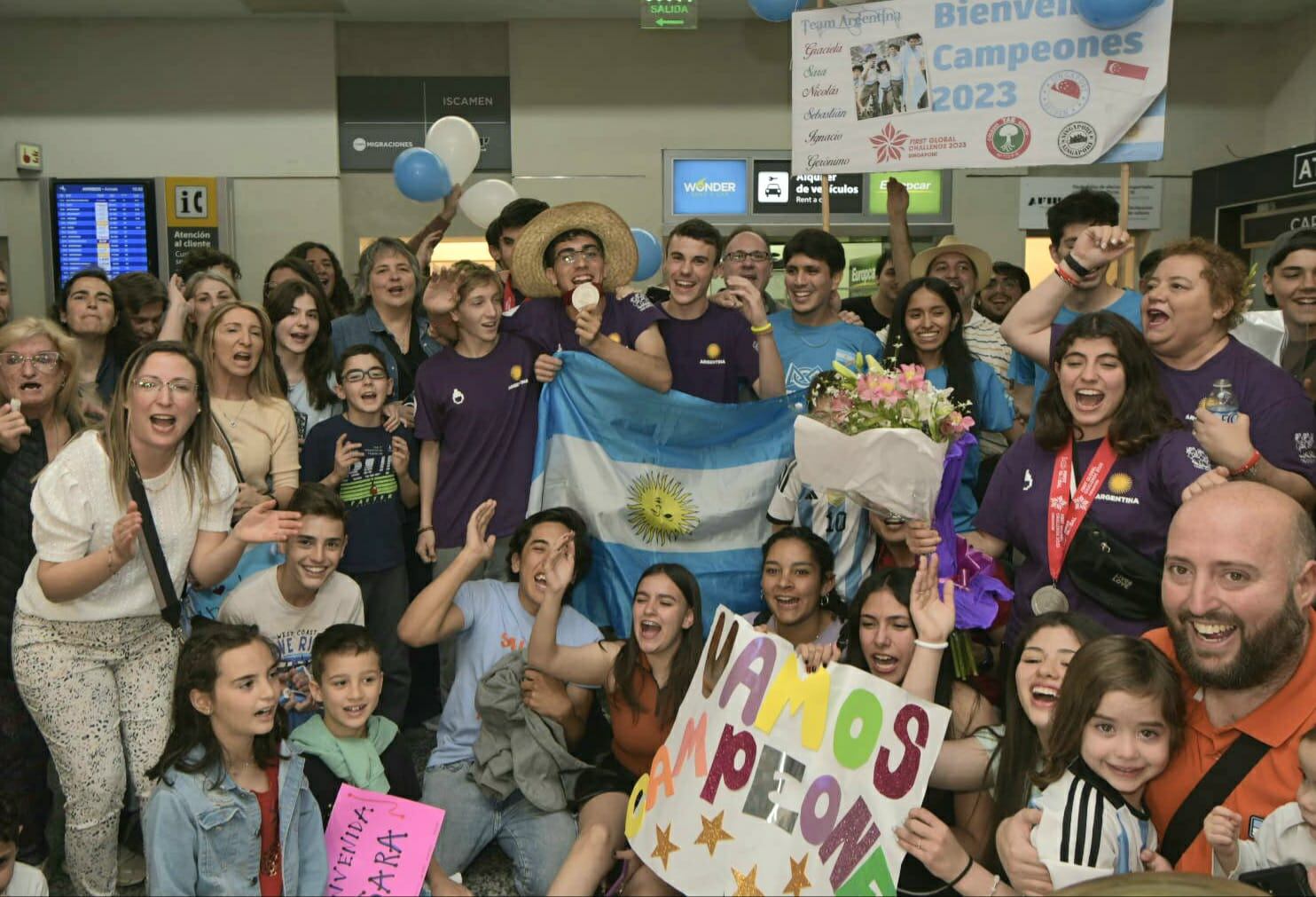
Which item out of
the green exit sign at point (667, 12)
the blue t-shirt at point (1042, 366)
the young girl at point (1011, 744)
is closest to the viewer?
the young girl at point (1011, 744)

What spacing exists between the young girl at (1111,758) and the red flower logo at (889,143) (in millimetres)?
3012

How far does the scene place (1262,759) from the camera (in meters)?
2.52

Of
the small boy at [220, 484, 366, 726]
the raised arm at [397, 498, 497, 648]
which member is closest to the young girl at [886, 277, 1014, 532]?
the raised arm at [397, 498, 497, 648]

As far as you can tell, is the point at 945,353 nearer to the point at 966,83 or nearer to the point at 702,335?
the point at 702,335

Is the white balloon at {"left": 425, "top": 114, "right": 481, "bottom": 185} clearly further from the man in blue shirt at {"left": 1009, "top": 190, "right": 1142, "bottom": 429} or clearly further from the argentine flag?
the man in blue shirt at {"left": 1009, "top": 190, "right": 1142, "bottom": 429}

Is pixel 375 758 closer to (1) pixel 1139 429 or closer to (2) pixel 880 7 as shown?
(1) pixel 1139 429

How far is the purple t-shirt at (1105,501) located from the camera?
328 centimetres

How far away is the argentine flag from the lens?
447 centimetres

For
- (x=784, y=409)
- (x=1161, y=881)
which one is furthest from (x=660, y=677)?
(x=1161, y=881)

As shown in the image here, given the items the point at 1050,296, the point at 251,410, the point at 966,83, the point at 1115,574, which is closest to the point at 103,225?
the point at 251,410

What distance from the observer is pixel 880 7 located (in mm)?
5195

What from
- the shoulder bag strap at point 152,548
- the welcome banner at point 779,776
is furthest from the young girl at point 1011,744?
the shoulder bag strap at point 152,548

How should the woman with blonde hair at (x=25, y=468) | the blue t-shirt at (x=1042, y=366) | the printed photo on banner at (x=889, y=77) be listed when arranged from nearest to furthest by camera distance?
the woman with blonde hair at (x=25, y=468) → the blue t-shirt at (x=1042, y=366) → the printed photo on banner at (x=889, y=77)

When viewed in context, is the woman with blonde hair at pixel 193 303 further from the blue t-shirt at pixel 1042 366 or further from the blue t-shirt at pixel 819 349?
the blue t-shirt at pixel 1042 366
